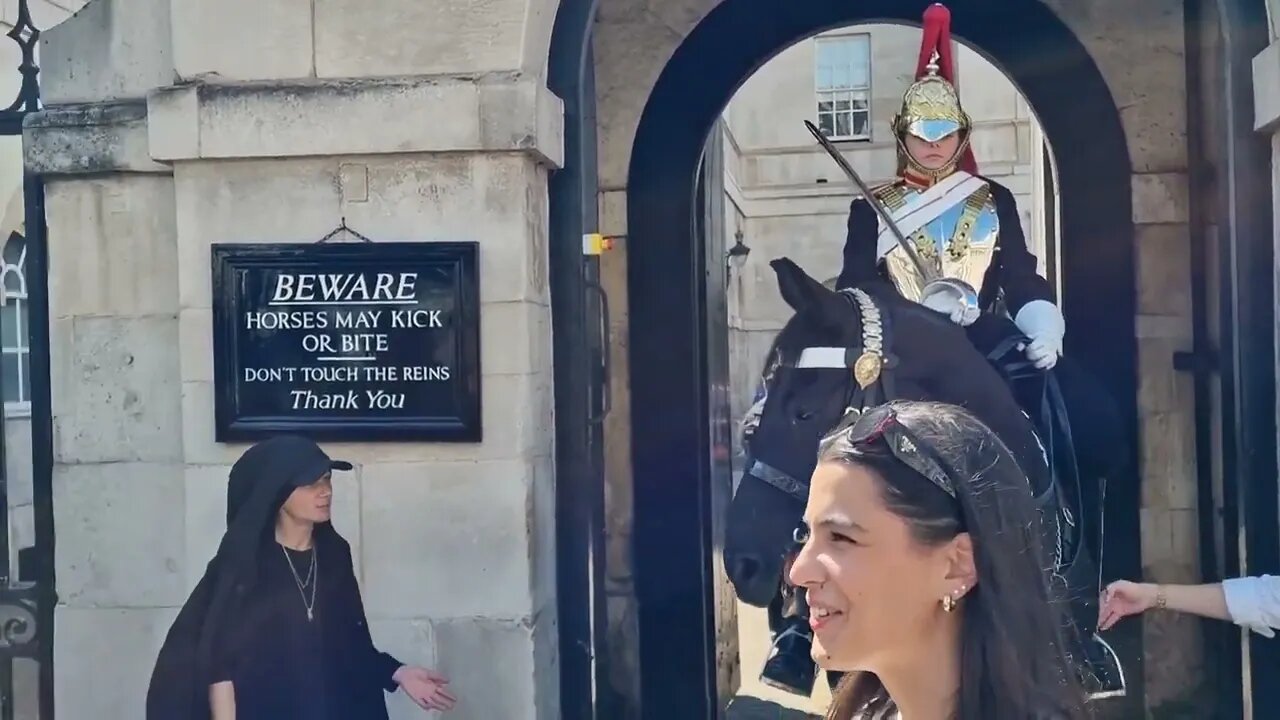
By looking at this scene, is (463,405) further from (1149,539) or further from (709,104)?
(1149,539)

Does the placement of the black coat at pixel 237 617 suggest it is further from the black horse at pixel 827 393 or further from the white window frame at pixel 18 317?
the white window frame at pixel 18 317

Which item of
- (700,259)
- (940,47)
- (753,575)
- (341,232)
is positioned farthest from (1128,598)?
(341,232)

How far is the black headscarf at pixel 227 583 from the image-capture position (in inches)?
124

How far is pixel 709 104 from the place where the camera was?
554cm

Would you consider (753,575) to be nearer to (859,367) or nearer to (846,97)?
(859,367)

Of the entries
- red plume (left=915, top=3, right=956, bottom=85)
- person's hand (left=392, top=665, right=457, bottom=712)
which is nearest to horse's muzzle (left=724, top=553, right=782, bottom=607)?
person's hand (left=392, top=665, right=457, bottom=712)

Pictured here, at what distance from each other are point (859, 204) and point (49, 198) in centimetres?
280

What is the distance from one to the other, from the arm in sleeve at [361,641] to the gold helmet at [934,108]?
2465 millimetres

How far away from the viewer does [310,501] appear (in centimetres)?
324

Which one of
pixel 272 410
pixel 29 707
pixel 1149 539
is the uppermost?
pixel 272 410

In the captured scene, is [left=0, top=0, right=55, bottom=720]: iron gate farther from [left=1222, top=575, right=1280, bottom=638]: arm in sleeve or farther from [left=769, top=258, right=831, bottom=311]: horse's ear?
[left=1222, top=575, right=1280, bottom=638]: arm in sleeve

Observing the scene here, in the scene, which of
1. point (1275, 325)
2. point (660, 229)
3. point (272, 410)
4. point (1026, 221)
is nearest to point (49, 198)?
point (272, 410)

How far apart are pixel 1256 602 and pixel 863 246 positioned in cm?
179

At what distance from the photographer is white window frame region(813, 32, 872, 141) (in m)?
22.3
